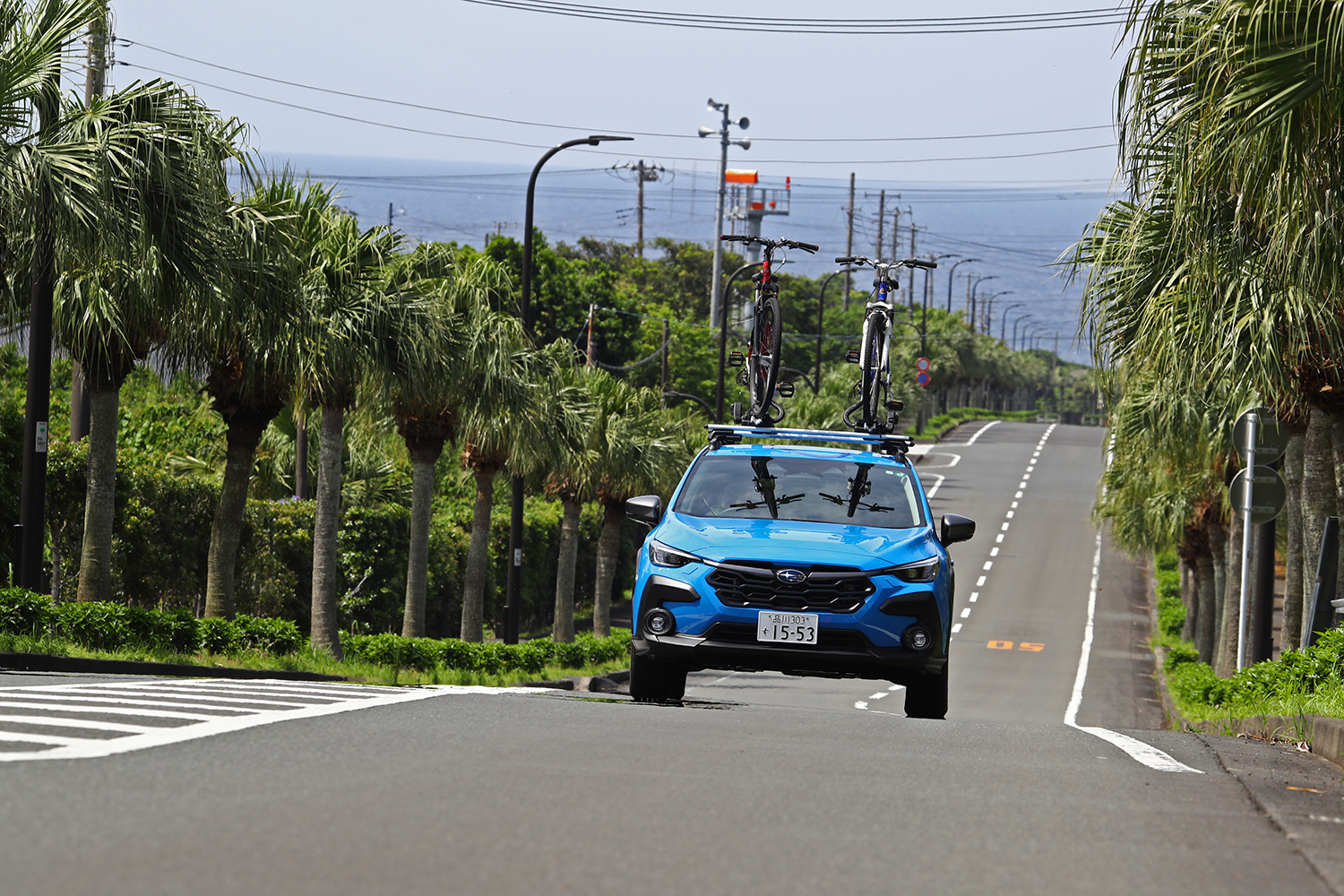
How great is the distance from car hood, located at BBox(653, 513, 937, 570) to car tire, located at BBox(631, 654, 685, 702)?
0.93 meters

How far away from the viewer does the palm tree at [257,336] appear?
1873 cm

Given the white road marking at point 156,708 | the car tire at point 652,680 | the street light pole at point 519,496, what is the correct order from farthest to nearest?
the street light pole at point 519,496
the car tire at point 652,680
the white road marking at point 156,708

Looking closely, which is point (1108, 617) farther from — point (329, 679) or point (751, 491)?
point (751, 491)

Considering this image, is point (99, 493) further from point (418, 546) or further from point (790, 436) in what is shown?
point (790, 436)

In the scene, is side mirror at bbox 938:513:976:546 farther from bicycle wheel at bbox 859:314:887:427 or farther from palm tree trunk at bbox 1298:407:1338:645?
palm tree trunk at bbox 1298:407:1338:645

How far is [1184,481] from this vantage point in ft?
116

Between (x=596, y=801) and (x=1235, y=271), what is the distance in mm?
12200

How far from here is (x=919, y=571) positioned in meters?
10.4

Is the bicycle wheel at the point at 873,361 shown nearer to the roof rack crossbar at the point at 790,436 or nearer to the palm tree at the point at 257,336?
the roof rack crossbar at the point at 790,436

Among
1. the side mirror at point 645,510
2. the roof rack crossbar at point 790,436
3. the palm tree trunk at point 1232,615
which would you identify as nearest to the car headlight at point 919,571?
the side mirror at point 645,510

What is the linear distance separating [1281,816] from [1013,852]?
1.72 meters

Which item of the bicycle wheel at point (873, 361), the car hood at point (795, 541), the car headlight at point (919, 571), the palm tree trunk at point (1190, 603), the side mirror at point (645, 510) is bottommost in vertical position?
the palm tree trunk at point (1190, 603)

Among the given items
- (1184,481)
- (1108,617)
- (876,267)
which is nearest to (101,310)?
(876,267)

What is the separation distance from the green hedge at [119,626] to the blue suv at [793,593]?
7278 mm
